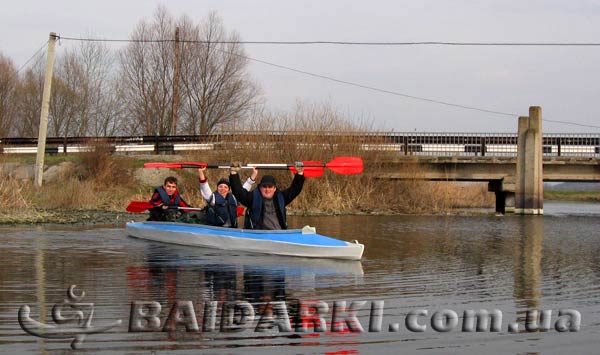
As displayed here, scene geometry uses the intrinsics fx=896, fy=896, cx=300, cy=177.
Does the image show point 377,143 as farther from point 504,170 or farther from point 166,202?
point 166,202

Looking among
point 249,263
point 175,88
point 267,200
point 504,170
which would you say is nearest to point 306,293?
point 249,263

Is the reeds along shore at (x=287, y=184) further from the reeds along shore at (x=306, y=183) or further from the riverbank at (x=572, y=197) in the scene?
the riverbank at (x=572, y=197)

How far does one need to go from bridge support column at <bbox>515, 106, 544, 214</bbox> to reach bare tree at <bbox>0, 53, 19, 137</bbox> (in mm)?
34721

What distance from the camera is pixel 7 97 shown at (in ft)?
189

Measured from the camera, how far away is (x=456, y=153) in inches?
1527

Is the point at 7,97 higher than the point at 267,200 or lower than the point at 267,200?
higher

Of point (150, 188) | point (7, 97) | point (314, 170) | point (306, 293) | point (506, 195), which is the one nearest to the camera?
point (306, 293)

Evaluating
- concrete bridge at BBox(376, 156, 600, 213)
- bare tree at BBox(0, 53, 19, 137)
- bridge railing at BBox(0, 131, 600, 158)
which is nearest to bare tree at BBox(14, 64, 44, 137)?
bare tree at BBox(0, 53, 19, 137)

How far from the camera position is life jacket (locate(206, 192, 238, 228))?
18984mm

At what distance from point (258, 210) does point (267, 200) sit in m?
0.34

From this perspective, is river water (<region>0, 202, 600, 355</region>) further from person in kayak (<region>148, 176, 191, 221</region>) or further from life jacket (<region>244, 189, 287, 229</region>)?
person in kayak (<region>148, 176, 191, 221</region>)

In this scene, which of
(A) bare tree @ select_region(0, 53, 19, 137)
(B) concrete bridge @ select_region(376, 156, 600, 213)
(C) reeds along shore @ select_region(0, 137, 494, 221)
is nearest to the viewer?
(C) reeds along shore @ select_region(0, 137, 494, 221)

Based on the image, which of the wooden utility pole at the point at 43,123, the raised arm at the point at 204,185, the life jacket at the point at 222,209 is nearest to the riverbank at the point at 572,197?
the wooden utility pole at the point at 43,123

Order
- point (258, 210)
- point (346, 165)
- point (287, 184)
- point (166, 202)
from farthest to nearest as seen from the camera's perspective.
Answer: point (287, 184) < point (166, 202) < point (346, 165) < point (258, 210)
